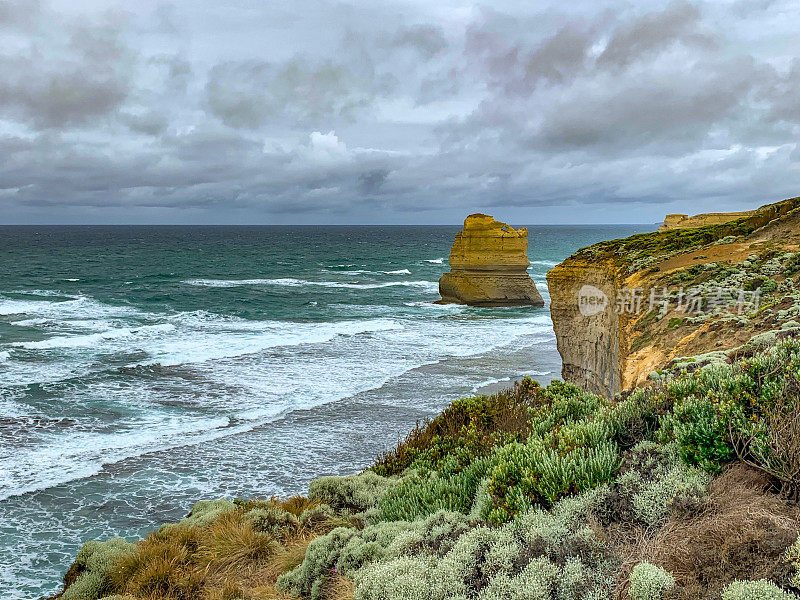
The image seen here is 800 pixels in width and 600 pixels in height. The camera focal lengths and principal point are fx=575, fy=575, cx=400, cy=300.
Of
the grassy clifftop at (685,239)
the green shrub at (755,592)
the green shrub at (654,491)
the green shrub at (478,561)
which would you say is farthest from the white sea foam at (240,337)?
the green shrub at (755,592)

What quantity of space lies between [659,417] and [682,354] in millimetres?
4841

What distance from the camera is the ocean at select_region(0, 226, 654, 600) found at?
12812 mm

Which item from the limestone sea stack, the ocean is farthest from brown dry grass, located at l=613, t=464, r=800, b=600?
the limestone sea stack

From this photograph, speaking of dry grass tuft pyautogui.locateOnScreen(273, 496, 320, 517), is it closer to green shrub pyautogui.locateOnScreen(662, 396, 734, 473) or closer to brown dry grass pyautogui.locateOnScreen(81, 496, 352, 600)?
brown dry grass pyautogui.locateOnScreen(81, 496, 352, 600)

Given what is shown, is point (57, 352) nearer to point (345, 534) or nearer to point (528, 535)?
point (345, 534)

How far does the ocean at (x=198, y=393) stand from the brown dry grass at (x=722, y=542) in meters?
9.82

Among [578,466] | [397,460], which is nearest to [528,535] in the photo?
[578,466]

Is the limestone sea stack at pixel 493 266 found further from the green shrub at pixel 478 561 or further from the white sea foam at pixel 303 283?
the green shrub at pixel 478 561

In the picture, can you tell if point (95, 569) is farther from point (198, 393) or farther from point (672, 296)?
point (198, 393)

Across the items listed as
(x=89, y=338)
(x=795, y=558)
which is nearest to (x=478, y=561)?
(x=795, y=558)

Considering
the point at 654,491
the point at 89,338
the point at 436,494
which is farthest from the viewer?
the point at 89,338

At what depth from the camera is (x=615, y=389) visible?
1523cm

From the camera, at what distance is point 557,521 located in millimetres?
4938

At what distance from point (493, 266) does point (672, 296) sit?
1301 inches
